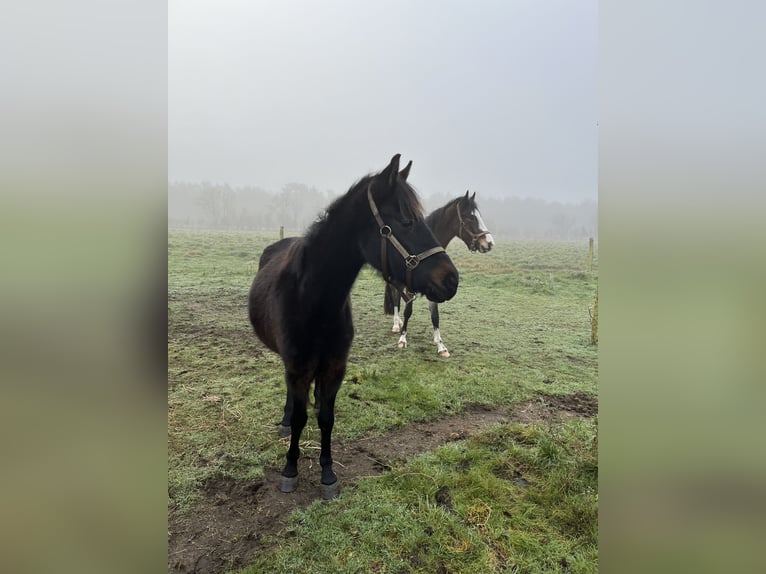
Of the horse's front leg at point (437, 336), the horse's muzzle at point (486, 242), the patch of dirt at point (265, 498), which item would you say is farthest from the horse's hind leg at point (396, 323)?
the patch of dirt at point (265, 498)

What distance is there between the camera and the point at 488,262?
12.2 metres

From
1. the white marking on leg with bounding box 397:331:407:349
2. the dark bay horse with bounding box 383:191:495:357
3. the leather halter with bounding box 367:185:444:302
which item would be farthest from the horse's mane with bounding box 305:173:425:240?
the white marking on leg with bounding box 397:331:407:349

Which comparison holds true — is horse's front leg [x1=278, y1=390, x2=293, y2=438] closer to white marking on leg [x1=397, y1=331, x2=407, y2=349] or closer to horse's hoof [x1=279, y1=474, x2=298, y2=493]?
horse's hoof [x1=279, y1=474, x2=298, y2=493]

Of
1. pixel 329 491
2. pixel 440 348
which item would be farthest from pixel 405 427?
pixel 440 348

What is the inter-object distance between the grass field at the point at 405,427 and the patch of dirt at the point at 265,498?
0.06 meters

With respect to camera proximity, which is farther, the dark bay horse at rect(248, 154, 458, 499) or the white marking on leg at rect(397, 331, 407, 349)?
the white marking on leg at rect(397, 331, 407, 349)

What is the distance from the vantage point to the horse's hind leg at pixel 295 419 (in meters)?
2.74

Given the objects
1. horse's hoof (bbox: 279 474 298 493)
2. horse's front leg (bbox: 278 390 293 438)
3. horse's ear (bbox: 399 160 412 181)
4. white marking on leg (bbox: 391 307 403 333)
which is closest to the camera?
Answer: horse's ear (bbox: 399 160 412 181)

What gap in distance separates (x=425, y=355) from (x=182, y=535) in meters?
4.23

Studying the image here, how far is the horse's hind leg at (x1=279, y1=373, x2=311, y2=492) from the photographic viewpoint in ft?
8.98

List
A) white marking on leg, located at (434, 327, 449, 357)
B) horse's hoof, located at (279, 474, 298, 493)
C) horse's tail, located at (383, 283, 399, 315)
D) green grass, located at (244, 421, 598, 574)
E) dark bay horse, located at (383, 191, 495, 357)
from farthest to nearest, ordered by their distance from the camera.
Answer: horse's tail, located at (383, 283, 399, 315), dark bay horse, located at (383, 191, 495, 357), white marking on leg, located at (434, 327, 449, 357), horse's hoof, located at (279, 474, 298, 493), green grass, located at (244, 421, 598, 574)

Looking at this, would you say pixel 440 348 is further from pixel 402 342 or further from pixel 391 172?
pixel 391 172

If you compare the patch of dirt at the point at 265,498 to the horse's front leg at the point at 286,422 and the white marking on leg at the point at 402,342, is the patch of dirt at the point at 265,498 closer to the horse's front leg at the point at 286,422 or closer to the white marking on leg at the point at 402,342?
the horse's front leg at the point at 286,422
